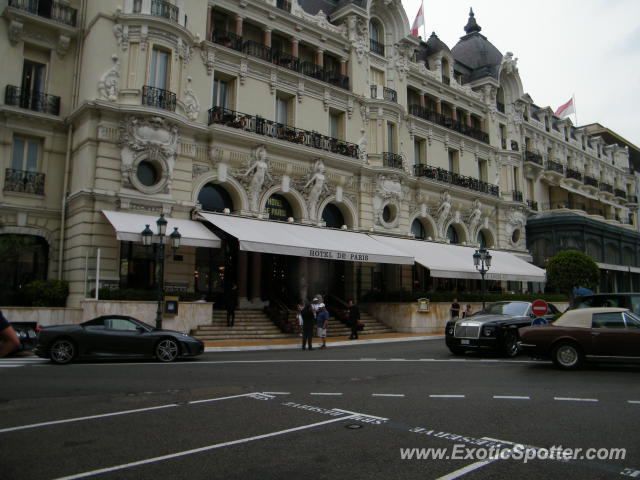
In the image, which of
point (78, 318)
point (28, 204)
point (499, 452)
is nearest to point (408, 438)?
point (499, 452)

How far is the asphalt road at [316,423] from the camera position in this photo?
4781 millimetres

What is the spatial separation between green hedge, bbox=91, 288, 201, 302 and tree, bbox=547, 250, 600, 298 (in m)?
22.4

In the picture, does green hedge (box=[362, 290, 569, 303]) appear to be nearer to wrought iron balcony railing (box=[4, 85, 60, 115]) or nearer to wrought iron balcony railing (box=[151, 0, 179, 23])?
wrought iron balcony railing (box=[151, 0, 179, 23])

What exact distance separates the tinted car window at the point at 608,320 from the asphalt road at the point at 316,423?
1034 mm

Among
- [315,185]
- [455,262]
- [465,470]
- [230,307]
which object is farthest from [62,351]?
[455,262]

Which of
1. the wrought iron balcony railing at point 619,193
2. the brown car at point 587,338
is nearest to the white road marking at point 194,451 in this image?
the brown car at point 587,338

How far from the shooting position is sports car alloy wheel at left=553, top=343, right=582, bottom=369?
11.3m

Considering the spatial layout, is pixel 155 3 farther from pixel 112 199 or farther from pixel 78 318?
pixel 78 318

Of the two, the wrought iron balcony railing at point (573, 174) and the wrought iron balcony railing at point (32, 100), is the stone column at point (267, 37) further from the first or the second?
the wrought iron balcony railing at point (573, 174)

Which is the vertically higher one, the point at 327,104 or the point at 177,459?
the point at 327,104

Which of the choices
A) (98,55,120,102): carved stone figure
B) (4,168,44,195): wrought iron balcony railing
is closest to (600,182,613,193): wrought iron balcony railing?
(98,55,120,102): carved stone figure

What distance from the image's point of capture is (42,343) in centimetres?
1254

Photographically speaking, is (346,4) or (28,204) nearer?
(28,204)

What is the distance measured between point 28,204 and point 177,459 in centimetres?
1835
